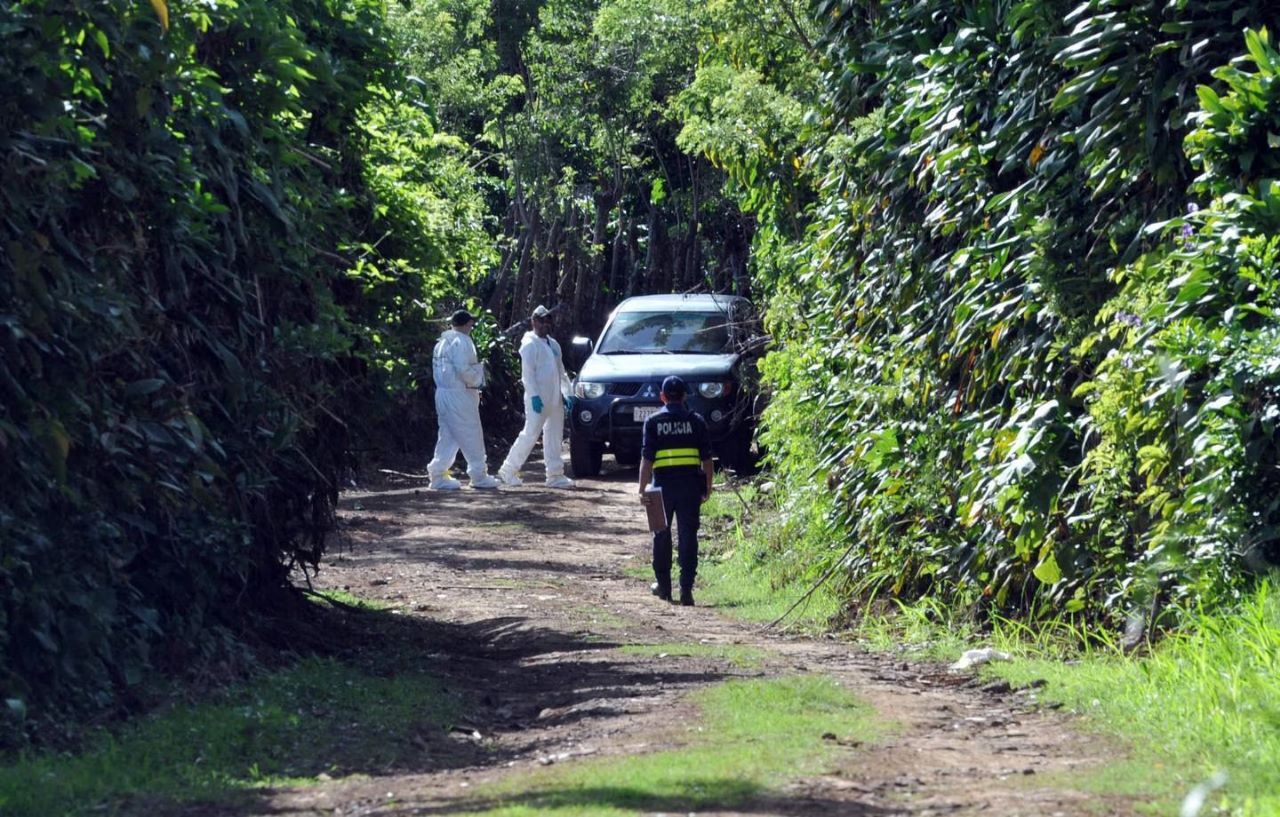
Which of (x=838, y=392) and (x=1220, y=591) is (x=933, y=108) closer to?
(x=838, y=392)

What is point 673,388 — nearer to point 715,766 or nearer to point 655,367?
point 715,766

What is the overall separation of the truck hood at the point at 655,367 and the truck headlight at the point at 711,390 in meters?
0.08

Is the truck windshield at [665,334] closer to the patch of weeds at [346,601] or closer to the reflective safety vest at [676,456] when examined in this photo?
the reflective safety vest at [676,456]

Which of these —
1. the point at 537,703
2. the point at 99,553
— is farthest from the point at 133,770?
the point at 537,703

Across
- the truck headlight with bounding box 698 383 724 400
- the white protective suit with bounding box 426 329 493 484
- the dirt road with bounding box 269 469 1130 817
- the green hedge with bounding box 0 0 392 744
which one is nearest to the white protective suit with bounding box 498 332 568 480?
the white protective suit with bounding box 426 329 493 484

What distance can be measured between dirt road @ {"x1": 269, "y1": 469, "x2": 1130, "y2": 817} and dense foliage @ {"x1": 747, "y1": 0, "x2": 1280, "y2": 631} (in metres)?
0.87

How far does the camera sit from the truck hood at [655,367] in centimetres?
2025

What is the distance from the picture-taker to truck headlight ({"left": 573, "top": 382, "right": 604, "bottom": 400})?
67.5ft

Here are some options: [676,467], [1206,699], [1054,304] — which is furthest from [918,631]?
[1206,699]

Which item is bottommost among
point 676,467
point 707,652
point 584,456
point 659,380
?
point 707,652

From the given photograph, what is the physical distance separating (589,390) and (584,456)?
36.9 inches

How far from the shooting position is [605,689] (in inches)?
332

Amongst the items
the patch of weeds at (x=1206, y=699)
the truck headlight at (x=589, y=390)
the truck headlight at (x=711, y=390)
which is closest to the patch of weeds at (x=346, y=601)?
the patch of weeds at (x=1206, y=699)

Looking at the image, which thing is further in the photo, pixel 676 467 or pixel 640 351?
pixel 640 351
